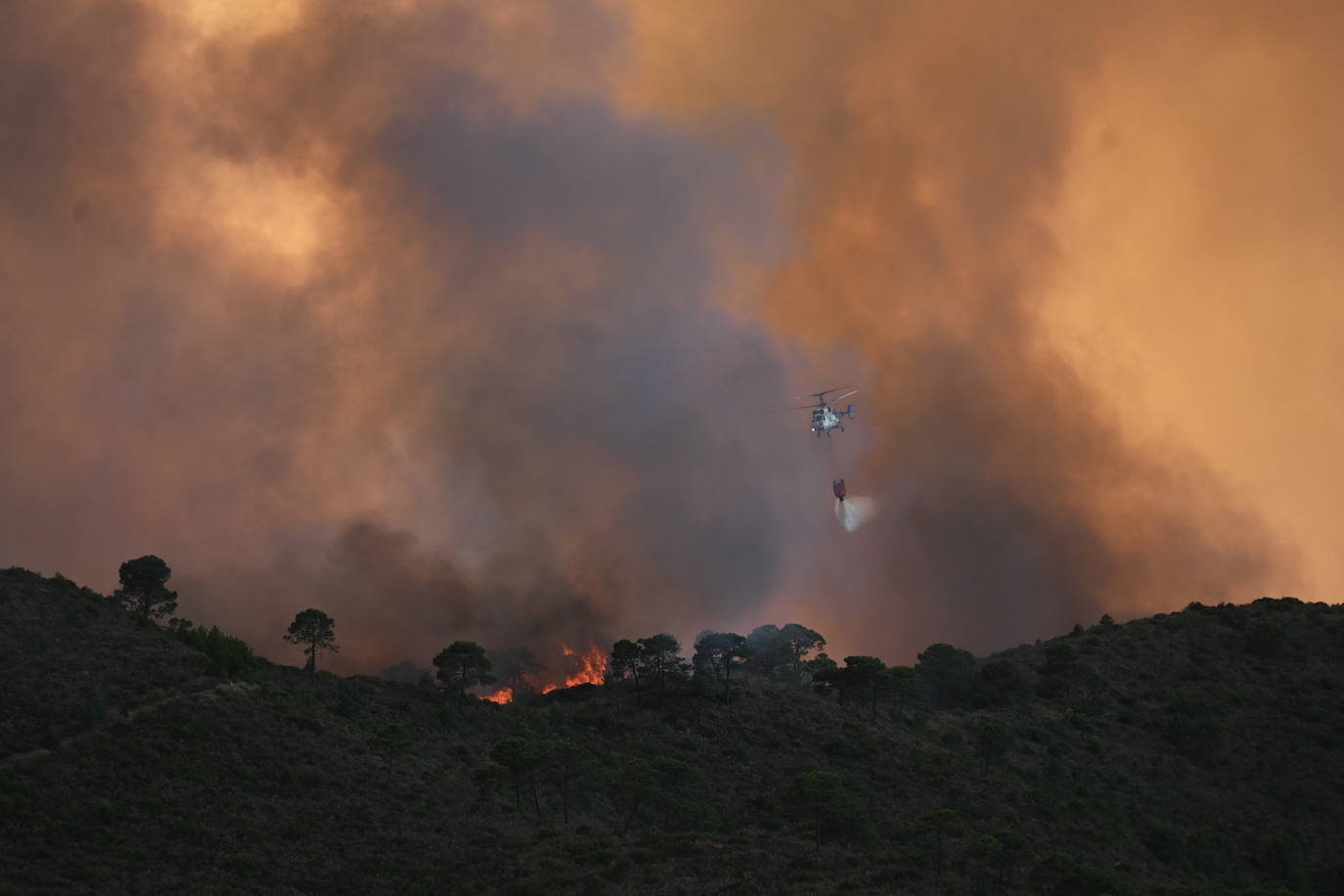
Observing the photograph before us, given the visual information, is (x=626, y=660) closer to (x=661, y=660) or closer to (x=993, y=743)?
(x=661, y=660)

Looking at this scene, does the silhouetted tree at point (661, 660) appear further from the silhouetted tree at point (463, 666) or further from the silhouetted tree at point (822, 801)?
the silhouetted tree at point (822, 801)

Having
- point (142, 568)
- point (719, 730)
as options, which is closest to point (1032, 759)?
point (719, 730)

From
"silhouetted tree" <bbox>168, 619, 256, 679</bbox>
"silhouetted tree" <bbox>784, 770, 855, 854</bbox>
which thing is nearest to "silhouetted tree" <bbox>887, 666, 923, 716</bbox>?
"silhouetted tree" <bbox>784, 770, 855, 854</bbox>

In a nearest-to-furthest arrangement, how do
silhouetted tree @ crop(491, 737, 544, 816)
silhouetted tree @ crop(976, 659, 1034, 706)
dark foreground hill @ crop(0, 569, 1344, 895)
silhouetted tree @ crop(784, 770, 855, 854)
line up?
dark foreground hill @ crop(0, 569, 1344, 895)
silhouetted tree @ crop(784, 770, 855, 854)
silhouetted tree @ crop(491, 737, 544, 816)
silhouetted tree @ crop(976, 659, 1034, 706)

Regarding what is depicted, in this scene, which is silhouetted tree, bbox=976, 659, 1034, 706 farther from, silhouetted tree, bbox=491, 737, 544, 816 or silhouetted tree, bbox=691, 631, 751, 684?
silhouetted tree, bbox=491, 737, 544, 816

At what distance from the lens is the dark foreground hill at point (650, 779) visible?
3531 inches

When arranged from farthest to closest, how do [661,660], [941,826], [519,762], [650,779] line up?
[661,660] → [650,779] → [519,762] → [941,826]

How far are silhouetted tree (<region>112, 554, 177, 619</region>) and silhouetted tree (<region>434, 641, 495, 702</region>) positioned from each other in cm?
4427

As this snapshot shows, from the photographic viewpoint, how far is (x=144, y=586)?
151750 mm

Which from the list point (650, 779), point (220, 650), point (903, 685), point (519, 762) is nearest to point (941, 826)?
point (650, 779)

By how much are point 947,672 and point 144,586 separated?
5654 inches

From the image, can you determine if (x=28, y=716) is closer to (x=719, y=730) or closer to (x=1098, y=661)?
(x=719, y=730)

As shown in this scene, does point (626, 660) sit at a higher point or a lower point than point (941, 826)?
higher

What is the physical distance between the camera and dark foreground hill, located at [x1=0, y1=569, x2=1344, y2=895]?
89.7 meters
